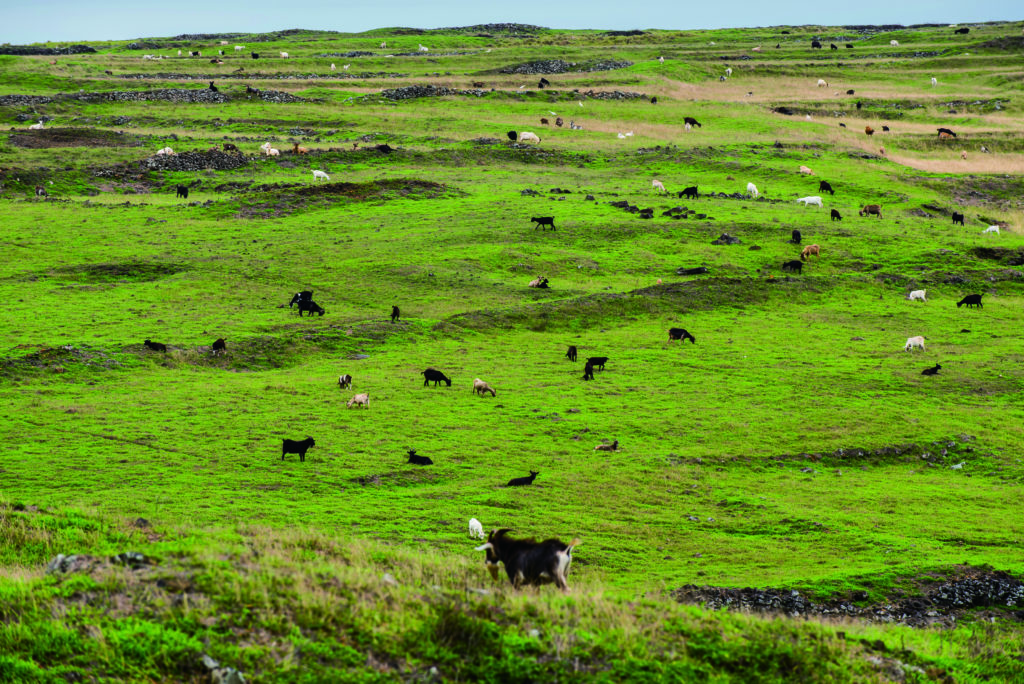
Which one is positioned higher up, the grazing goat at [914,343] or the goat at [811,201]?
the goat at [811,201]

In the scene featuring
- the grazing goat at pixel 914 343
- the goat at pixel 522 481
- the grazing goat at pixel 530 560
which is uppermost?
the grazing goat at pixel 530 560

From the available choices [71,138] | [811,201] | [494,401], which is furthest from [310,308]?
[71,138]

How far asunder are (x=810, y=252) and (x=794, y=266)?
2.28 meters

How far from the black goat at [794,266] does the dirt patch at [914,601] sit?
31.4 meters

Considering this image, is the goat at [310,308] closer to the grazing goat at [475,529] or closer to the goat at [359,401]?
the goat at [359,401]

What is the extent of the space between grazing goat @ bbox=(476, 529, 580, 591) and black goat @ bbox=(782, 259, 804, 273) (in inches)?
1452

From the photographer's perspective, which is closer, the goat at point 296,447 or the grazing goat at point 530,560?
the grazing goat at point 530,560

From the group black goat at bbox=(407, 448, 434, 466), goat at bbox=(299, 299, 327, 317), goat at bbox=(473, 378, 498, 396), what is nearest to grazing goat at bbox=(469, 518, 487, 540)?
black goat at bbox=(407, 448, 434, 466)

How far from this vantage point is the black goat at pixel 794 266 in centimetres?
4769

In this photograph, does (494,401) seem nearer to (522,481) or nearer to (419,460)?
(419,460)

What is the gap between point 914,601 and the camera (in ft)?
56.3

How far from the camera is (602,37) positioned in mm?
167500

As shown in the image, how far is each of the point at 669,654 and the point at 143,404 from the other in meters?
21.2

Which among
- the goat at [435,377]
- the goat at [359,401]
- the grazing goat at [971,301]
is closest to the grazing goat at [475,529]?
the goat at [359,401]
